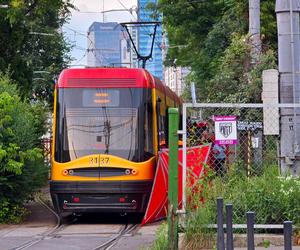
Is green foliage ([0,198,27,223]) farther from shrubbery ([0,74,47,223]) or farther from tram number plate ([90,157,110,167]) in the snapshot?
tram number plate ([90,157,110,167])

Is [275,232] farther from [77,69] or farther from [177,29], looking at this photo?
[177,29]

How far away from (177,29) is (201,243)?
30092mm

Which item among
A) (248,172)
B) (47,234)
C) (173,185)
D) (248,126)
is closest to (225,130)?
(248,172)

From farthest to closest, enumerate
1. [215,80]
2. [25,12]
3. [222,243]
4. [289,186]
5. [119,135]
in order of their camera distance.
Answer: [25,12] → [215,80] → [119,135] → [289,186] → [222,243]

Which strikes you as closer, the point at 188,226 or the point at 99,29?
the point at 188,226

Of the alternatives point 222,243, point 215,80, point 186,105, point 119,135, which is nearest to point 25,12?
point 215,80

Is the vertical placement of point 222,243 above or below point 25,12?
below

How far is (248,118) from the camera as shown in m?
14.2

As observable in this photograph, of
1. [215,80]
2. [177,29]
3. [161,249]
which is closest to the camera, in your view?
[161,249]

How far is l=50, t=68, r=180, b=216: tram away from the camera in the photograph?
15.4m

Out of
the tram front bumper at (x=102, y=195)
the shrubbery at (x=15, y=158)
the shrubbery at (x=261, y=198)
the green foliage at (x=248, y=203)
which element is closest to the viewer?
the green foliage at (x=248, y=203)

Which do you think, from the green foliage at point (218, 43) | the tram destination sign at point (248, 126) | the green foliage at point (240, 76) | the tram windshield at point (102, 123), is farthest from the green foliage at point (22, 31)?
the tram destination sign at point (248, 126)

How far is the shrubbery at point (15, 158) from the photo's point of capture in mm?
15766

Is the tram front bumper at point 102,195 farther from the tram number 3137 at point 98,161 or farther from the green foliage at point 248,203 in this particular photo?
the green foliage at point 248,203
